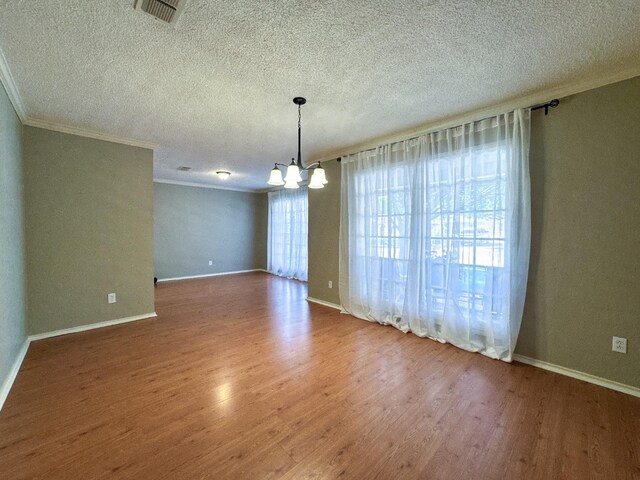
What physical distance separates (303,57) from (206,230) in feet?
21.0

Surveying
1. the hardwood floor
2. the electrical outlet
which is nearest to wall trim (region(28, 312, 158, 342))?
the hardwood floor

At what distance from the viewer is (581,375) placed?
2.31 metres

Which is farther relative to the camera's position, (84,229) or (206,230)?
(206,230)

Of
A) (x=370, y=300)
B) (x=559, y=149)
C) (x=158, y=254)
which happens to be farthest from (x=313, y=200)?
(x=158, y=254)

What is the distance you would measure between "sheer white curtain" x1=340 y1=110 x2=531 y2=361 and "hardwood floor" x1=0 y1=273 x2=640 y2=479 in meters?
0.43

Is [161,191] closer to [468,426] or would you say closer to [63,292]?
[63,292]

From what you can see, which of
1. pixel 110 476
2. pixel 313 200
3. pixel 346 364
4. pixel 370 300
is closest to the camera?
pixel 110 476

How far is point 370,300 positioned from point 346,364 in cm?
136

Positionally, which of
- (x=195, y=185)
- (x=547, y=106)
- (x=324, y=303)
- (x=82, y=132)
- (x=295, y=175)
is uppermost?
(x=195, y=185)

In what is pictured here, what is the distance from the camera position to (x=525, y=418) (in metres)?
1.83

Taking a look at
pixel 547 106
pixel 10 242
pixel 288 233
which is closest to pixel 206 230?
pixel 288 233

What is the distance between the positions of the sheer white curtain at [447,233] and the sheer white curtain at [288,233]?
3018 mm

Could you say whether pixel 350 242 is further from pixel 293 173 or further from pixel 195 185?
pixel 195 185

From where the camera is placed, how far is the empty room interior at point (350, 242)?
5.13 ft
